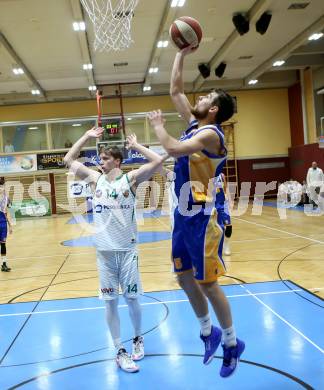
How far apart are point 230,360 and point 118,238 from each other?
1.35 metres

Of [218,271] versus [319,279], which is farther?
[319,279]

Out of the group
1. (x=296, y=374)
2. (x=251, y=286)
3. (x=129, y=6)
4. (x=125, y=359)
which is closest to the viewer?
(x=296, y=374)

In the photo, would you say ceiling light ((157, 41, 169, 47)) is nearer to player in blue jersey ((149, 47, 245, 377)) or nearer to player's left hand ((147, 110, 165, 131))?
player in blue jersey ((149, 47, 245, 377))

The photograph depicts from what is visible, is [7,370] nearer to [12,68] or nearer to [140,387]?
[140,387]

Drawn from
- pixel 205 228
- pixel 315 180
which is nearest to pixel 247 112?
pixel 315 180

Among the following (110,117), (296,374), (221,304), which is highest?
(110,117)

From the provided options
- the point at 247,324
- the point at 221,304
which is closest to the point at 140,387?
the point at 221,304

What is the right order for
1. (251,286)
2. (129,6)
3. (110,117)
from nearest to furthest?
1. (251,286)
2. (129,6)
3. (110,117)

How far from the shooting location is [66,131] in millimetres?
24781

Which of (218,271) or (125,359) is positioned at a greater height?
(218,271)

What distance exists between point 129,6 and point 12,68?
7.52 metres

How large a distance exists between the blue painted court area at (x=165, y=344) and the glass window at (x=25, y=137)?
19567 millimetres

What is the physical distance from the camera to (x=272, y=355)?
3891 millimetres

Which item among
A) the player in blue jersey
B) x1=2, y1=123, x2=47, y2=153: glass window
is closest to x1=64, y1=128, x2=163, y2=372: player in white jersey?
the player in blue jersey
